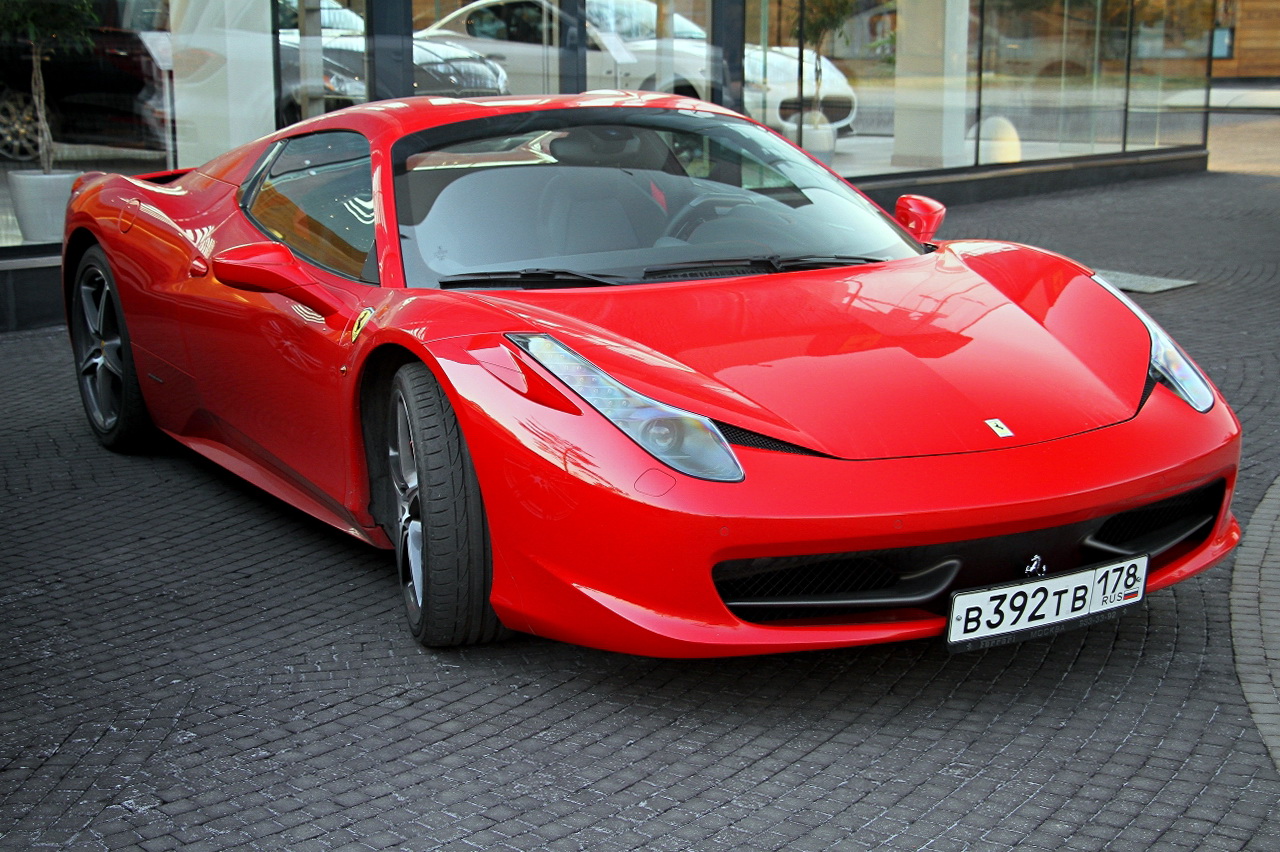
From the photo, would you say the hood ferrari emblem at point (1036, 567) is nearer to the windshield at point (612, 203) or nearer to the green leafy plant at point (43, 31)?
the windshield at point (612, 203)

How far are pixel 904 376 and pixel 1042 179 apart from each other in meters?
12.6

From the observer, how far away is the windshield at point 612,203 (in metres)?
3.90

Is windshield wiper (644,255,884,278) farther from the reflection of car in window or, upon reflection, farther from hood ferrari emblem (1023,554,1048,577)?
the reflection of car in window

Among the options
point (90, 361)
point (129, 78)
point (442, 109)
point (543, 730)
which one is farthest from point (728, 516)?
point (129, 78)

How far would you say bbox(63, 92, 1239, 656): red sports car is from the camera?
3000 mm

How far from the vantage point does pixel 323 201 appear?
14.4 ft

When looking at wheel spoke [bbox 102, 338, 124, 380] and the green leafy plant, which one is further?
the green leafy plant

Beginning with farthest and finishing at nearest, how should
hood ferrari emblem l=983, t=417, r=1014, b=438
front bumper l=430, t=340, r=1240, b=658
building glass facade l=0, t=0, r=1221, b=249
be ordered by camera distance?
building glass facade l=0, t=0, r=1221, b=249, hood ferrari emblem l=983, t=417, r=1014, b=438, front bumper l=430, t=340, r=1240, b=658

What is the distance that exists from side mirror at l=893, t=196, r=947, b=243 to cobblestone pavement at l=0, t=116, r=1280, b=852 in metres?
1.39

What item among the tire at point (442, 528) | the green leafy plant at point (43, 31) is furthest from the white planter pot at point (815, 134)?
the tire at point (442, 528)

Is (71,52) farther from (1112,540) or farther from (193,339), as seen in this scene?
(1112,540)

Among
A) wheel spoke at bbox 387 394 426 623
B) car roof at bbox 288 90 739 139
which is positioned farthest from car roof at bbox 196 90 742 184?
wheel spoke at bbox 387 394 426 623

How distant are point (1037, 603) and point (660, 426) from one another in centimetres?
89

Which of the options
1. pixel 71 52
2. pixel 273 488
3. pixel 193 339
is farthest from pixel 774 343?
pixel 71 52
